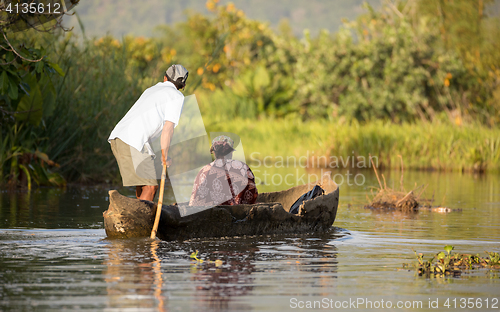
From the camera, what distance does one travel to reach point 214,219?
8.88 metres

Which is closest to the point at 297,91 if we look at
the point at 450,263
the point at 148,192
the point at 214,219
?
the point at 148,192

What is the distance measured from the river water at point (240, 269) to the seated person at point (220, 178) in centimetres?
61

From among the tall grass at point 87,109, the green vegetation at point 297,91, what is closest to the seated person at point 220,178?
the green vegetation at point 297,91

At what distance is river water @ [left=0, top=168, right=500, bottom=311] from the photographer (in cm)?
577

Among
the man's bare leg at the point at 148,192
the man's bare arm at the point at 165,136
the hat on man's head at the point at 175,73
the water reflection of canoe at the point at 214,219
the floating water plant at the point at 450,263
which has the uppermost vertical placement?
the hat on man's head at the point at 175,73

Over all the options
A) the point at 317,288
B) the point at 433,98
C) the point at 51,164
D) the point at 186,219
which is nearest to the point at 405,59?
the point at 433,98

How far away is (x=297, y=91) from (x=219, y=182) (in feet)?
85.9

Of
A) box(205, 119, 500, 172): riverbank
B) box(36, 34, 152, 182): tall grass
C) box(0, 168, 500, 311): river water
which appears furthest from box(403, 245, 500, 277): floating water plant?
box(205, 119, 500, 172): riverbank

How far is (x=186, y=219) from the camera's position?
871 cm

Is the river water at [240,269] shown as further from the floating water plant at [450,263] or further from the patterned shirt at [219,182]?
the patterned shirt at [219,182]

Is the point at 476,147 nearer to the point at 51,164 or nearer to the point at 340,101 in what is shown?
the point at 340,101

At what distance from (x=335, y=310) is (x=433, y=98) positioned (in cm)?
2918

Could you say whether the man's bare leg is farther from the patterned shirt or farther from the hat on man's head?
the hat on man's head

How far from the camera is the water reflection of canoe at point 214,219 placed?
838 centimetres
